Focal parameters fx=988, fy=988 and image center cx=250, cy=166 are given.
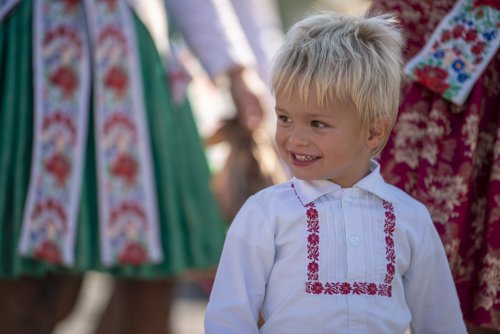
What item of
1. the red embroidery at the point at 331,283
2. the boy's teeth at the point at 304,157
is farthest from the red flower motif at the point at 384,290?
the boy's teeth at the point at 304,157

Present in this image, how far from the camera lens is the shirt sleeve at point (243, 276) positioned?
2156 millimetres

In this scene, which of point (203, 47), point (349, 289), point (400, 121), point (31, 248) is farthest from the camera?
point (203, 47)

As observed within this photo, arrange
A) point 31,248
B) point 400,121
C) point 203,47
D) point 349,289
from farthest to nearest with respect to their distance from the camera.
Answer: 1. point 203,47
2. point 31,248
3. point 400,121
4. point 349,289

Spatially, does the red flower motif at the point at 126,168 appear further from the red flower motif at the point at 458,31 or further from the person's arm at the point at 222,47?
the red flower motif at the point at 458,31

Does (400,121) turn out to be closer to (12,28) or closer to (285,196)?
(285,196)

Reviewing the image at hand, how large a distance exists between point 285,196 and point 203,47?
130 cm

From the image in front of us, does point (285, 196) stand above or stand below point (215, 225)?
above

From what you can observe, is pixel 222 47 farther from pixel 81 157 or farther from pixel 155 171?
pixel 81 157

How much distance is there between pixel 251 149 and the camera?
3623 millimetres

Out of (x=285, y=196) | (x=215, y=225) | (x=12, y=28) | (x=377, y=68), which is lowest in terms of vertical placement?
(x=215, y=225)

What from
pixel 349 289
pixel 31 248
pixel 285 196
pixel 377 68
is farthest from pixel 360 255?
pixel 31 248

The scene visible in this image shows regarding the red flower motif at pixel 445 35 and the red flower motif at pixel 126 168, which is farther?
the red flower motif at pixel 126 168

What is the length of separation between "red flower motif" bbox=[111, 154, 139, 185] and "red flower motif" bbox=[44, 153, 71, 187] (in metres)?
0.15

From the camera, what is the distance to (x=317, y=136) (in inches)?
85.9
